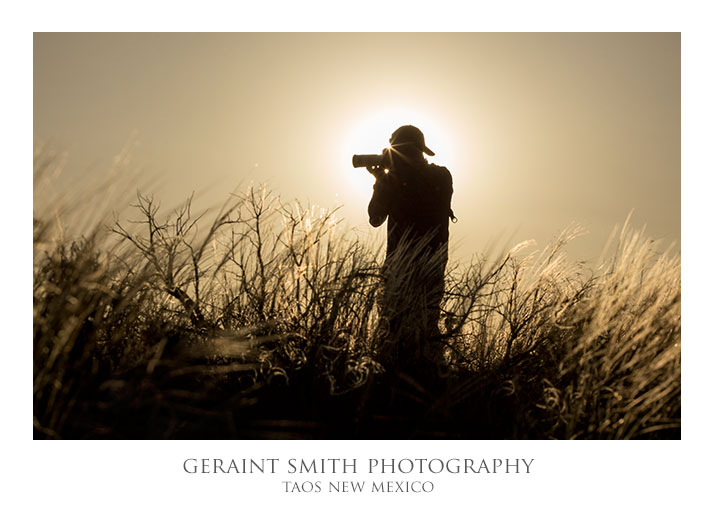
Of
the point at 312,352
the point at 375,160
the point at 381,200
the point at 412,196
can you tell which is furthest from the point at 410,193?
the point at 312,352

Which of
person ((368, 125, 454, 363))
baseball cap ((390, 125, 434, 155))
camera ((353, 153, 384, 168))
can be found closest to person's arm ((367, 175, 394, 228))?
person ((368, 125, 454, 363))

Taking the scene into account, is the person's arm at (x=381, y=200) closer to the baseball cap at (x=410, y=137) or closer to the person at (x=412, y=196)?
the person at (x=412, y=196)

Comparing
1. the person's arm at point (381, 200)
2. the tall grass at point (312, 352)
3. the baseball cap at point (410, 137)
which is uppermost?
the baseball cap at point (410, 137)

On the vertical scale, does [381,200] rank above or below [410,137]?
below

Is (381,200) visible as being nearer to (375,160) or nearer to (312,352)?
(375,160)

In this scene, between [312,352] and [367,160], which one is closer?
[312,352]

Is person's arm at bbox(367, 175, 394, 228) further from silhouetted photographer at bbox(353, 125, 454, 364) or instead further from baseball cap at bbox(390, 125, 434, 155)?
baseball cap at bbox(390, 125, 434, 155)

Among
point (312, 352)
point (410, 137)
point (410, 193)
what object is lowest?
point (312, 352)

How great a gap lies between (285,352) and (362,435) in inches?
22.6

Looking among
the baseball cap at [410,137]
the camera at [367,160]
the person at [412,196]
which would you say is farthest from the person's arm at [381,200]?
the baseball cap at [410,137]

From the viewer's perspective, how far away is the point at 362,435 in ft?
8.89

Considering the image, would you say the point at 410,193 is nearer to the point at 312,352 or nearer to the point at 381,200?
the point at 381,200

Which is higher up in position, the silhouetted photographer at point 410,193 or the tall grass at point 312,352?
the silhouetted photographer at point 410,193

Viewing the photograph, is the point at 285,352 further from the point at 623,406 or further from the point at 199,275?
the point at 623,406
